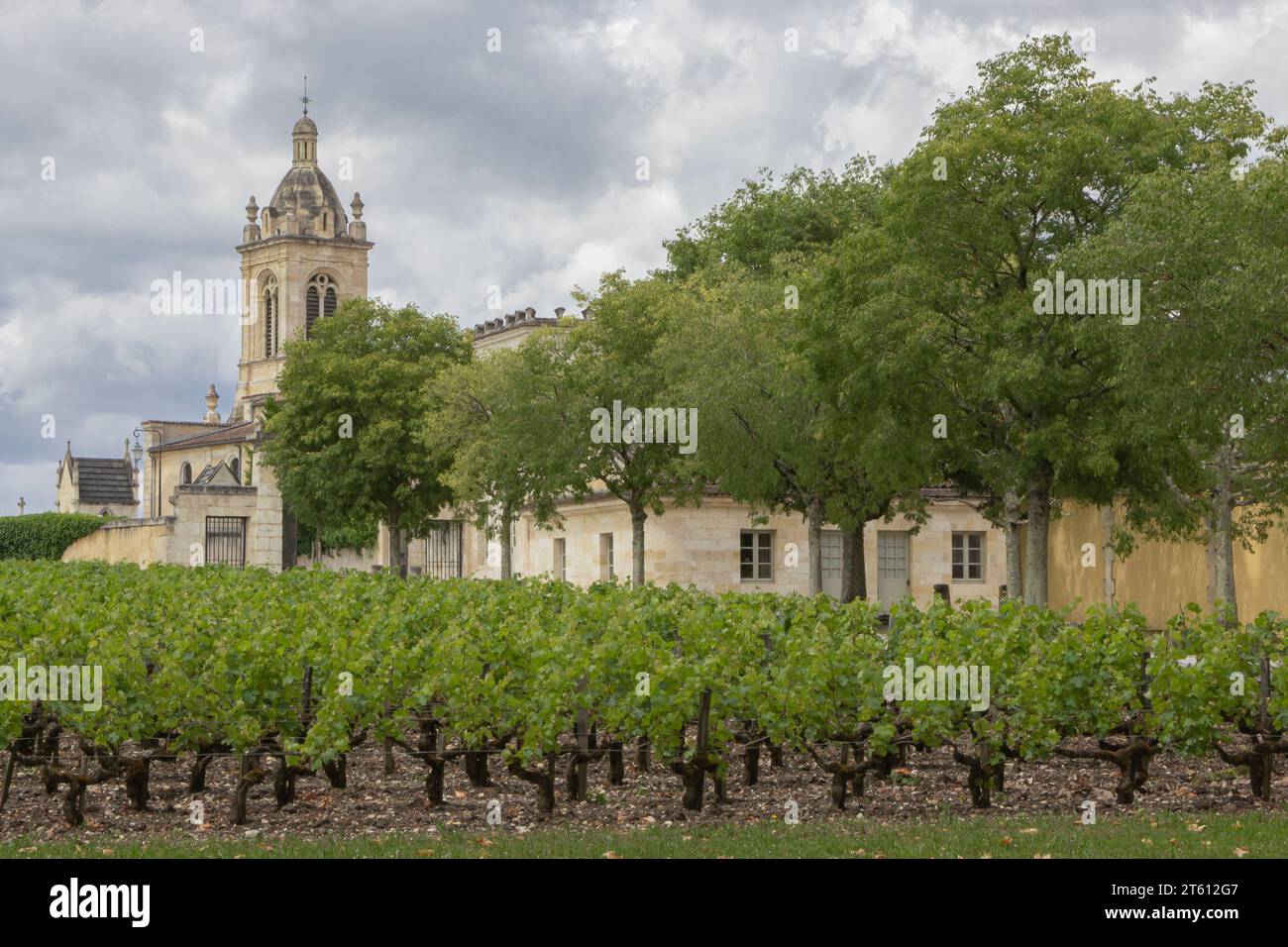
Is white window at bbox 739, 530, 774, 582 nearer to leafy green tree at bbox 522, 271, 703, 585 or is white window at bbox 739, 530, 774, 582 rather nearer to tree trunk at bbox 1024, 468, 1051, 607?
leafy green tree at bbox 522, 271, 703, 585

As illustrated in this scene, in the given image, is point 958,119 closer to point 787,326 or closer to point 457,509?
point 787,326

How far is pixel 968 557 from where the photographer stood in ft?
165

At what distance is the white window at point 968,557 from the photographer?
5000cm

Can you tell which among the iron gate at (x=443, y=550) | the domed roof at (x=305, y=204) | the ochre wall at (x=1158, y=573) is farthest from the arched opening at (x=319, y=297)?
the ochre wall at (x=1158, y=573)

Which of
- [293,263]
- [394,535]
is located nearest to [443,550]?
[394,535]

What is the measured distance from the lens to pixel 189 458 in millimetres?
107438

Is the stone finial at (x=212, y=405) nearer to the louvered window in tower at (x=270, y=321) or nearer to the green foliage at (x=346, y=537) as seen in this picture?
the louvered window in tower at (x=270, y=321)

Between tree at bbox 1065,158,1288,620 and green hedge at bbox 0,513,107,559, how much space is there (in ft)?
170

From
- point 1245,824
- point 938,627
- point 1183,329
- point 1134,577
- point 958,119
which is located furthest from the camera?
point 1134,577

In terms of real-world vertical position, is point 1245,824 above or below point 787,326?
below

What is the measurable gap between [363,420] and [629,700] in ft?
147

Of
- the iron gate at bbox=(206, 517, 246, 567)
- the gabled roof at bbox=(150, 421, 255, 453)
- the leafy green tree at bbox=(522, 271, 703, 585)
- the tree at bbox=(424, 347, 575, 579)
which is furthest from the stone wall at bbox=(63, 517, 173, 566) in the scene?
the gabled roof at bbox=(150, 421, 255, 453)
